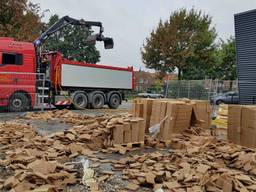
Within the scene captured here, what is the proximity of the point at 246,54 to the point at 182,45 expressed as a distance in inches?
1080

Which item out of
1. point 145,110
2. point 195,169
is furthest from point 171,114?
point 195,169

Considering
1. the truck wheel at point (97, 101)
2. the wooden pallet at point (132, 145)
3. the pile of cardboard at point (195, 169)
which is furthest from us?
Result: the truck wheel at point (97, 101)

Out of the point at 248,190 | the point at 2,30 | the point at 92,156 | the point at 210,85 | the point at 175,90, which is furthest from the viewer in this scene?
the point at 2,30

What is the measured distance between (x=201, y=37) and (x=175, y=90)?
79.8ft

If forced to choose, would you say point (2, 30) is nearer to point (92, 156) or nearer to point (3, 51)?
point (3, 51)

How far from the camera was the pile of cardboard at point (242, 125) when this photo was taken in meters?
8.41

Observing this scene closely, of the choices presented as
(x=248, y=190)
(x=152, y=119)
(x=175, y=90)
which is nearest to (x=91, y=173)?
(x=248, y=190)

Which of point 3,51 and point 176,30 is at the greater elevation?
point 176,30

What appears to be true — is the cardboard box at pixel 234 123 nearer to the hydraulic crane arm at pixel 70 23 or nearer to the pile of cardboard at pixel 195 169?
the pile of cardboard at pixel 195 169

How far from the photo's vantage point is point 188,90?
16312mm

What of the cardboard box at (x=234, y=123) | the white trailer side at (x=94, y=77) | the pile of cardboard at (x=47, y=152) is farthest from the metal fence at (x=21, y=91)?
the cardboard box at (x=234, y=123)

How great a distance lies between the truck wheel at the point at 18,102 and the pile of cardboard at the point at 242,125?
38.9 feet

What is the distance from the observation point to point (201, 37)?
39812 millimetres

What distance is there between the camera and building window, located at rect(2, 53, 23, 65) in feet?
58.2
